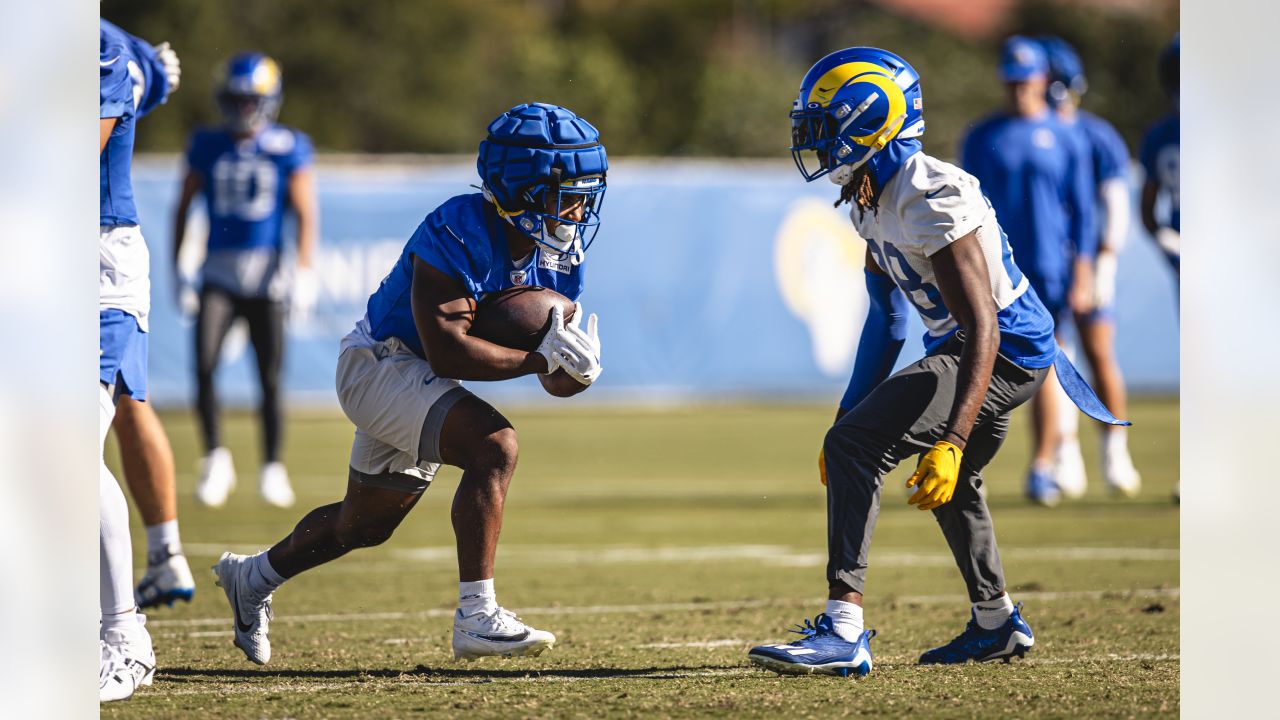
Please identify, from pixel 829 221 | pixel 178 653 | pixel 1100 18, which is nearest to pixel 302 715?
pixel 178 653

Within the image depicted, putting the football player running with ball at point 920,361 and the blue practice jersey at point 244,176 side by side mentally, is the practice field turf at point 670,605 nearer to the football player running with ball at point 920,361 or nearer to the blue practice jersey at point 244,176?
the football player running with ball at point 920,361

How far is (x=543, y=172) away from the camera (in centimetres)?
406

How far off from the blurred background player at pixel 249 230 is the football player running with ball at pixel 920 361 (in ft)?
15.9

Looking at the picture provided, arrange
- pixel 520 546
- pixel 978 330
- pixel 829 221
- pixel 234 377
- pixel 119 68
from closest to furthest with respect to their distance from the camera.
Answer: pixel 978 330 → pixel 119 68 → pixel 520 546 → pixel 234 377 → pixel 829 221

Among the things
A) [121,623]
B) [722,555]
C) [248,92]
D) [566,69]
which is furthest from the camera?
[566,69]

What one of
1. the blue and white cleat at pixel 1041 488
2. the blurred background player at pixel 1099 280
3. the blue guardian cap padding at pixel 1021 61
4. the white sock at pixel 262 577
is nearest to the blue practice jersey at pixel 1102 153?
the blurred background player at pixel 1099 280

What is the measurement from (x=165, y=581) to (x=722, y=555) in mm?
2351

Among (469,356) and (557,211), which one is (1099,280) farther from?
(469,356)

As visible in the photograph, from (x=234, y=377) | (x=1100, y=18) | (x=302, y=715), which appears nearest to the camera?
(x=302, y=715)

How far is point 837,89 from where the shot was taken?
4.14 meters

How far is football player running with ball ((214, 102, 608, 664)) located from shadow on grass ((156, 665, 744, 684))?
0.41 ft

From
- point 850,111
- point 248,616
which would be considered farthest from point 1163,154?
point 248,616
